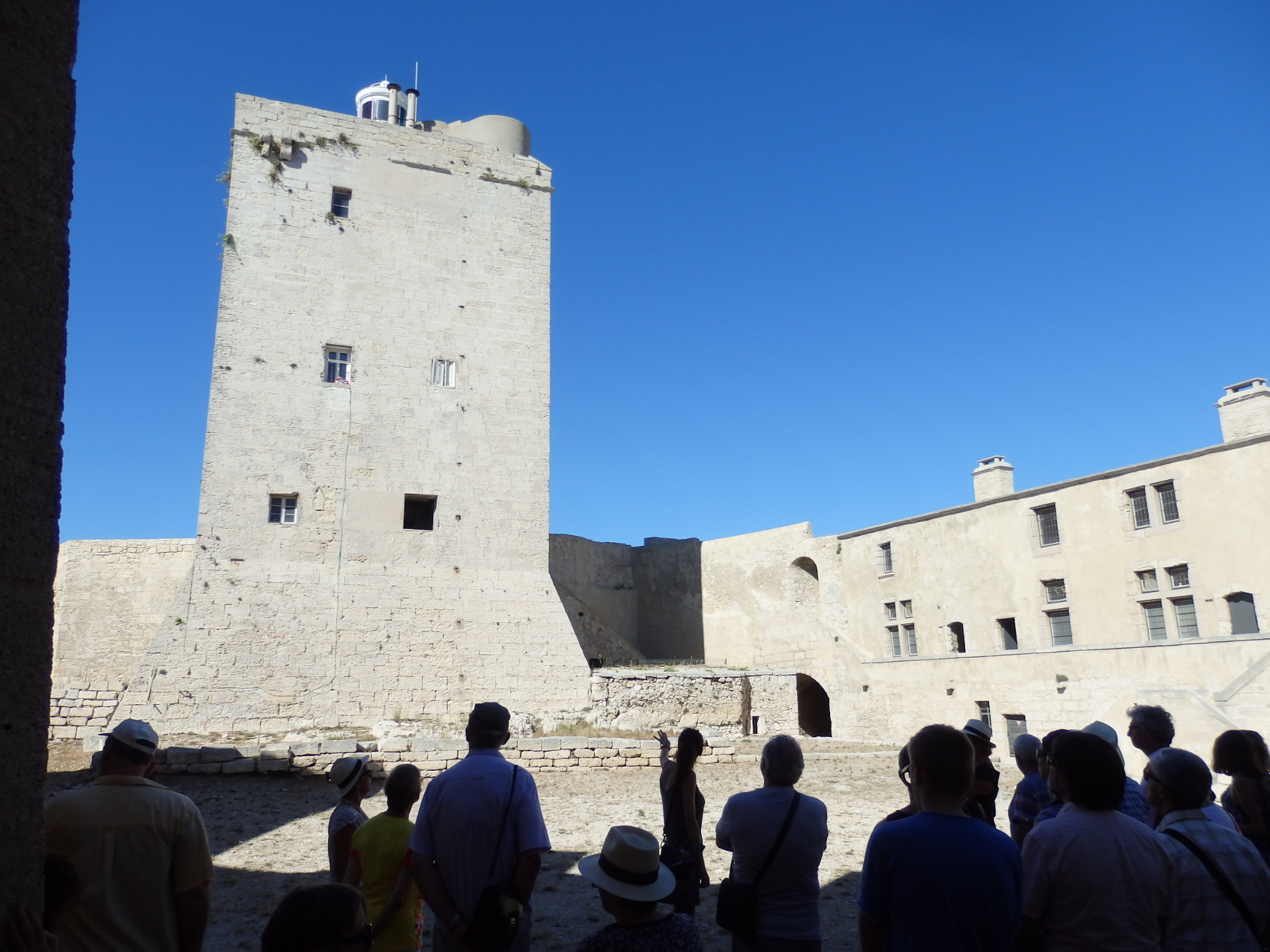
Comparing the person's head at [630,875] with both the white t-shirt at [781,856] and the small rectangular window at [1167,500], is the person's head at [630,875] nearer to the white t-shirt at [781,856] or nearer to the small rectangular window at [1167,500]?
the white t-shirt at [781,856]

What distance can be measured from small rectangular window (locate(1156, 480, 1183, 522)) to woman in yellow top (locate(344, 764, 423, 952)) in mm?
18773

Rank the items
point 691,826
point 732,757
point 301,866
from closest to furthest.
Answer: point 691,826, point 301,866, point 732,757

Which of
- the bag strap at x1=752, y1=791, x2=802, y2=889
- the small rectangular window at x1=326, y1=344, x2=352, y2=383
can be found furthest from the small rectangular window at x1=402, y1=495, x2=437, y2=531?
the bag strap at x1=752, y1=791, x2=802, y2=889

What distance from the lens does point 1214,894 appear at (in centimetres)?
275

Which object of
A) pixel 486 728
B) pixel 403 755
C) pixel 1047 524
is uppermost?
pixel 1047 524

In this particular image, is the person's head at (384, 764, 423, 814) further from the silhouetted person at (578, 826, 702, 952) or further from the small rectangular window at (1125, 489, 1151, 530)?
the small rectangular window at (1125, 489, 1151, 530)

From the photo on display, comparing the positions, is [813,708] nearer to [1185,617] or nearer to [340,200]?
[1185,617]

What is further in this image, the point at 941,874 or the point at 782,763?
the point at 782,763

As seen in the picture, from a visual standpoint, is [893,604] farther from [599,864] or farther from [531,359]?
[599,864]

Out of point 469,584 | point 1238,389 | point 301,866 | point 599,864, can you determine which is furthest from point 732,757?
point 1238,389

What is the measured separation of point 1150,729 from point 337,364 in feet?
50.8

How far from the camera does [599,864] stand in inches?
100

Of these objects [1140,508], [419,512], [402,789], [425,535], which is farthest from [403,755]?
[1140,508]

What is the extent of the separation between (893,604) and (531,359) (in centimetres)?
1249
